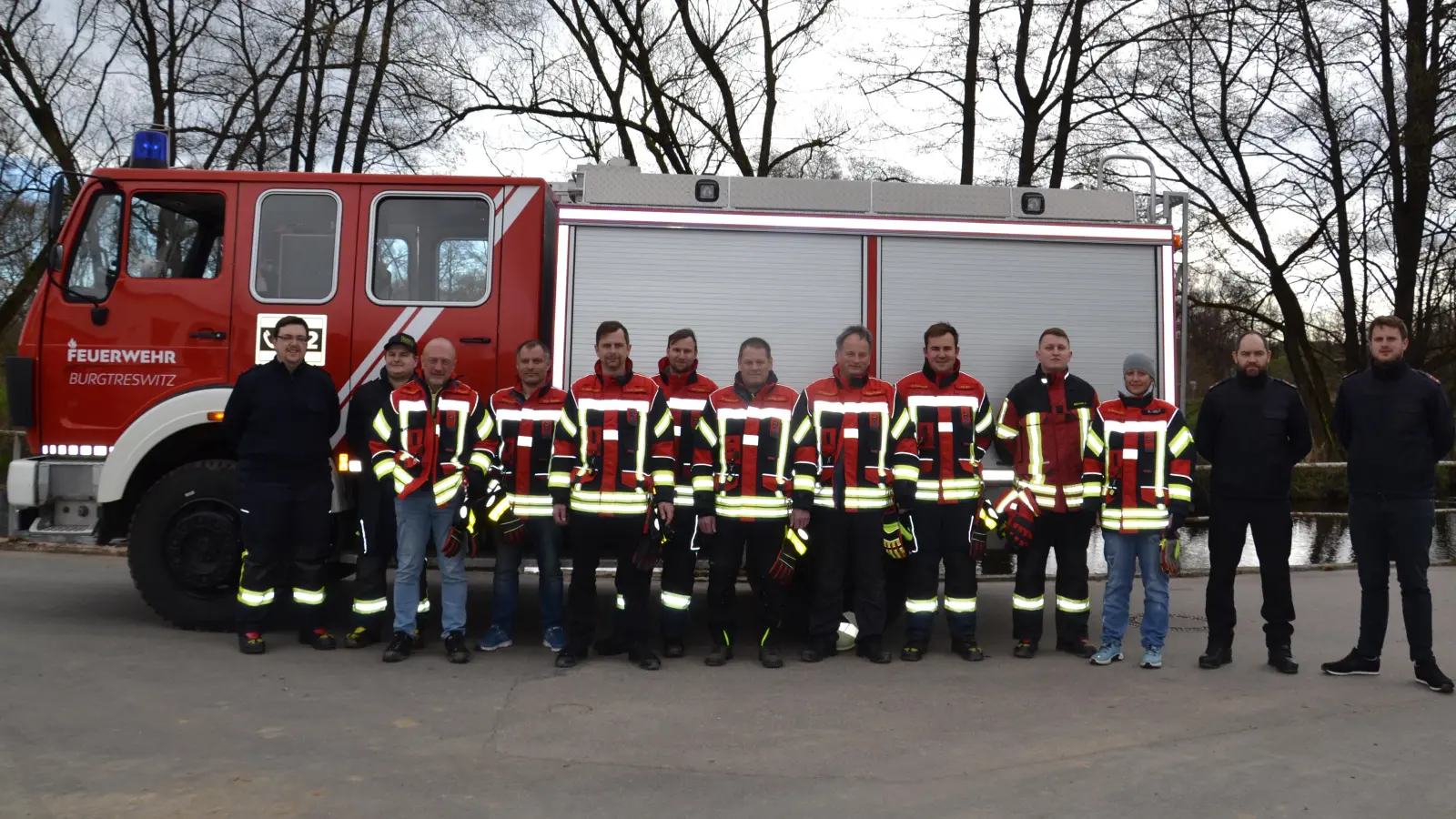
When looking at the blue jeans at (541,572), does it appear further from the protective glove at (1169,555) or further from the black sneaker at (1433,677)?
the black sneaker at (1433,677)

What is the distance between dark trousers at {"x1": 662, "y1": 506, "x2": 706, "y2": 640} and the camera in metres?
6.29

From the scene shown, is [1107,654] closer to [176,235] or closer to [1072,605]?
[1072,605]

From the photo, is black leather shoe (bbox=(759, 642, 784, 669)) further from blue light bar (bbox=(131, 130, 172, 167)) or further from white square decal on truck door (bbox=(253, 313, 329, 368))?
blue light bar (bbox=(131, 130, 172, 167))

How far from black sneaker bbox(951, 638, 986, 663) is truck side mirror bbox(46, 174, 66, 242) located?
546 cm

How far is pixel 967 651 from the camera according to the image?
6.50 m

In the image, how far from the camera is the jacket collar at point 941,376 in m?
6.44

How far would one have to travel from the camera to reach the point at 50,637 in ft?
21.6

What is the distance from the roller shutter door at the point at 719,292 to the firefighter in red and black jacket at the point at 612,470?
24.1 inches

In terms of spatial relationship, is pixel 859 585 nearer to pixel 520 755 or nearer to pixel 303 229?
pixel 520 755

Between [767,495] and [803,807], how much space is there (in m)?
2.38

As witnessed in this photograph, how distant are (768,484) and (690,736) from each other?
1.67m

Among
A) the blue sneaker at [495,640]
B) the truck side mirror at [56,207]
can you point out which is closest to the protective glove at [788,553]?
the blue sneaker at [495,640]

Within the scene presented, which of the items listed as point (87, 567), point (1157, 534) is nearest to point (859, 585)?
point (1157, 534)

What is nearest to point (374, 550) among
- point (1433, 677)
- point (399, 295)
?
point (399, 295)
